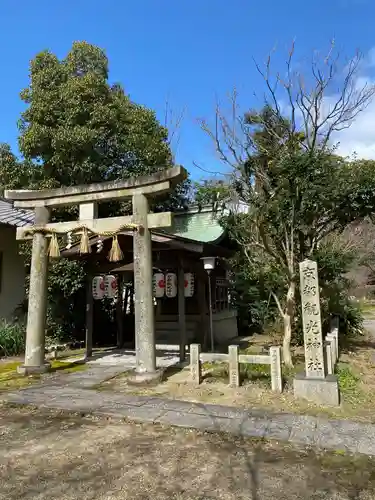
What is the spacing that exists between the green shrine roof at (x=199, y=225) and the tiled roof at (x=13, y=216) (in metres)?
5.57

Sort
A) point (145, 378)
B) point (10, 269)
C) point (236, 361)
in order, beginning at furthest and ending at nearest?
point (10, 269) → point (145, 378) → point (236, 361)

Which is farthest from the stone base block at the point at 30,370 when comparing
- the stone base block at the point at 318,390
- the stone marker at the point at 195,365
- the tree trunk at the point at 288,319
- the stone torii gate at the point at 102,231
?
the stone base block at the point at 318,390

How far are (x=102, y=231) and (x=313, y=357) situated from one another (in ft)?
17.3

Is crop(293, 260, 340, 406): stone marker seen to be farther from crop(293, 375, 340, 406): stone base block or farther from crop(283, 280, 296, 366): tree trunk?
crop(283, 280, 296, 366): tree trunk

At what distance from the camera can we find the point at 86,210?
9.22m

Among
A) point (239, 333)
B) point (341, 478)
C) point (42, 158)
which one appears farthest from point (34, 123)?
point (341, 478)

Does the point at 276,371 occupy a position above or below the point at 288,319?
below

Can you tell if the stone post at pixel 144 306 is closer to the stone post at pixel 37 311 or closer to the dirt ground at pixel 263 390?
the dirt ground at pixel 263 390

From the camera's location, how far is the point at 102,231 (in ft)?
29.3

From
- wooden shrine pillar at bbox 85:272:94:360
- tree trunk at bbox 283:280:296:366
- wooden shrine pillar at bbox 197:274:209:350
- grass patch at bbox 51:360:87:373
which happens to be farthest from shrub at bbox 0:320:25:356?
tree trunk at bbox 283:280:296:366

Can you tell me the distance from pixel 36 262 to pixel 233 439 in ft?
21.4

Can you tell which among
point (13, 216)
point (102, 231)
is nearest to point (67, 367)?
point (102, 231)

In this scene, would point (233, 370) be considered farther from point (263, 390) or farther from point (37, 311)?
point (37, 311)

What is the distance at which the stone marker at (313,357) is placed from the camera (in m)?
6.49
